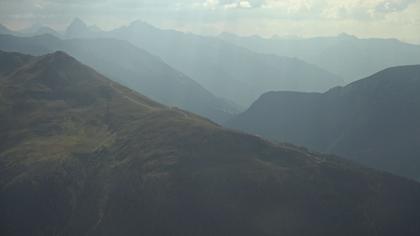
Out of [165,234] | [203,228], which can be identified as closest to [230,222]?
[203,228]

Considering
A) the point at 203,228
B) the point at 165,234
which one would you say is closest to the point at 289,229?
the point at 203,228

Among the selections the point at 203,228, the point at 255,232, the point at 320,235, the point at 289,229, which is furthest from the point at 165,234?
the point at 320,235

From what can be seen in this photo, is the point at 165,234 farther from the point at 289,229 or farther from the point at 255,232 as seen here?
the point at 289,229

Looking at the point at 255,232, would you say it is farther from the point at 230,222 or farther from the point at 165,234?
the point at 165,234

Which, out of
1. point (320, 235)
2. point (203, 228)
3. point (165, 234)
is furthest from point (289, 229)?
point (165, 234)

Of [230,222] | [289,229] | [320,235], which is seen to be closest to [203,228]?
[230,222]

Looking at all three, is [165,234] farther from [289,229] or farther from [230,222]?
[289,229]

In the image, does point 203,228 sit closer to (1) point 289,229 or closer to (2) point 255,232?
(2) point 255,232
